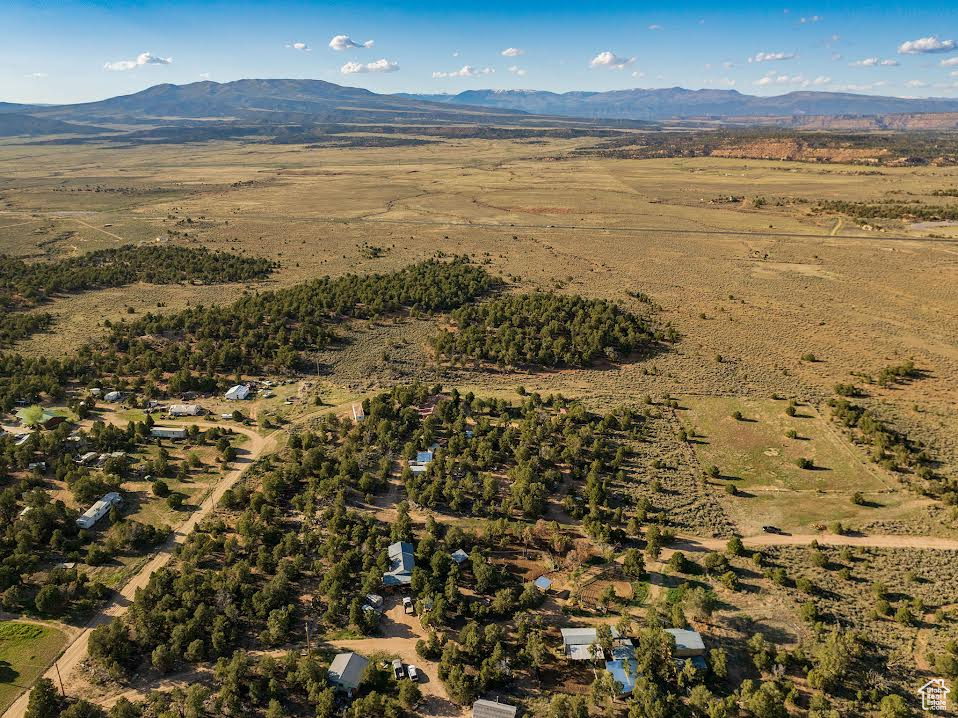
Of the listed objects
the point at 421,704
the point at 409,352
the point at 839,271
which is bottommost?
the point at 421,704

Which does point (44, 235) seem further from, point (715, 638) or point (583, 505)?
point (715, 638)

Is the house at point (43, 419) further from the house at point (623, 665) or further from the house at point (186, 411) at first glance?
the house at point (623, 665)

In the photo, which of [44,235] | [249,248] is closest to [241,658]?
[249,248]

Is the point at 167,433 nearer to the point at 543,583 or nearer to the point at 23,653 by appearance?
the point at 23,653

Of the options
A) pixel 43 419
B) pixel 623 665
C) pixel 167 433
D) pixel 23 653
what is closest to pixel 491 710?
pixel 623 665

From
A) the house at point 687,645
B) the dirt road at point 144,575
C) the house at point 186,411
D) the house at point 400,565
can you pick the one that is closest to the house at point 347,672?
the house at point 400,565

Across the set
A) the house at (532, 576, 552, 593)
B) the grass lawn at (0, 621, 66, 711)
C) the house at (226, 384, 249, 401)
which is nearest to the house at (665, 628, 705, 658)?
the house at (532, 576, 552, 593)
